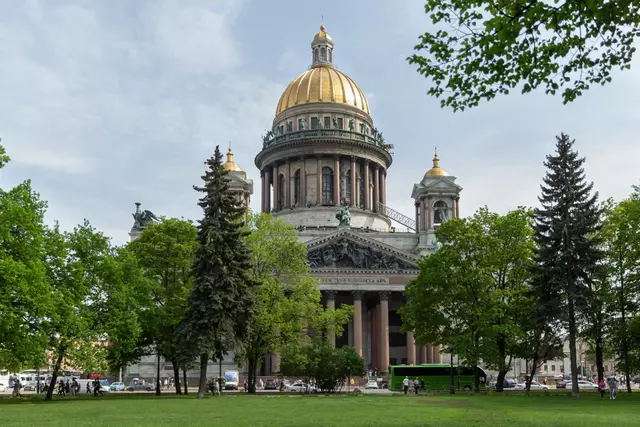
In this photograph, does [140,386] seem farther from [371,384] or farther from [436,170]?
[436,170]

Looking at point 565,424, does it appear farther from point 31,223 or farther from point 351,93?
point 351,93

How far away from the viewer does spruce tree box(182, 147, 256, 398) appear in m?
37.8

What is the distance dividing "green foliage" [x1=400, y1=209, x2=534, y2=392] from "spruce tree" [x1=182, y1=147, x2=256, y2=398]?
11.2 meters

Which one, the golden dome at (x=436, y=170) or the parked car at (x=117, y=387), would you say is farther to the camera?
the golden dome at (x=436, y=170)

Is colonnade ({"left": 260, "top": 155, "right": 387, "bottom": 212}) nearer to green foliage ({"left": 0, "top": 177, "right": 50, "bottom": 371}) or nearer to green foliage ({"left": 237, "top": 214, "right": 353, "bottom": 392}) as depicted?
green foliage ({"left": 237, "top": 214, "right": 353, "bottom": 392})

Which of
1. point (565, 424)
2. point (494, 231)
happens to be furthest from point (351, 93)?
point (565, 424)

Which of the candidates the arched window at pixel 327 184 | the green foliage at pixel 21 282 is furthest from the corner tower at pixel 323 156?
the green foliage at pixel 21 282

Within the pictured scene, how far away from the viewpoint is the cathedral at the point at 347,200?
239 ft

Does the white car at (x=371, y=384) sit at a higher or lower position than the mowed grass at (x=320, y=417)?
lower

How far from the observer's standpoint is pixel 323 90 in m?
94.6

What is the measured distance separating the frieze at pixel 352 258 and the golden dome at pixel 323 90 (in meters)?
26.3

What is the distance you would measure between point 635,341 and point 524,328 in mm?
5889

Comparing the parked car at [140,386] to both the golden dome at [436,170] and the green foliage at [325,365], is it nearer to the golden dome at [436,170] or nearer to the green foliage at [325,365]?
the green foliage at [325,365]

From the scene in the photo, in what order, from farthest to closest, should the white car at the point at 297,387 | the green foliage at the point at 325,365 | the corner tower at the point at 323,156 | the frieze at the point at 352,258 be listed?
the corner tower at the point at 323,156 < the frieze at the point at 352,258 < the white car at the point at 297,387 < the green foliage at the point at 325,365
